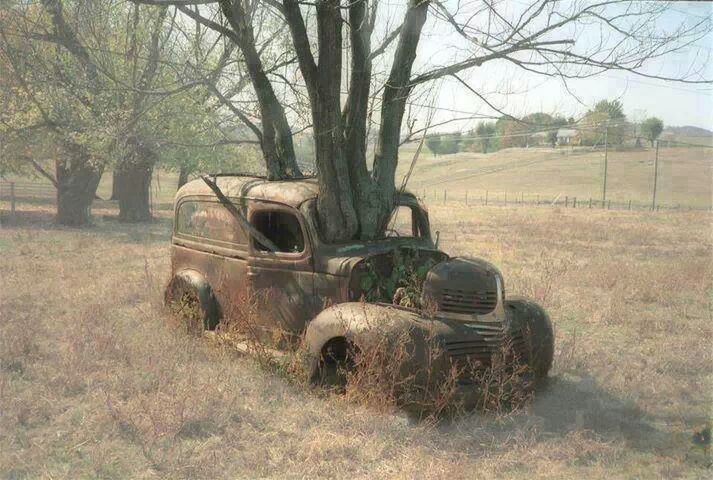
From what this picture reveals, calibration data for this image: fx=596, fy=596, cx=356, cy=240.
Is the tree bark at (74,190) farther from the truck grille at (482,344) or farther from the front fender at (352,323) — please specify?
the truck grille at (482,344)

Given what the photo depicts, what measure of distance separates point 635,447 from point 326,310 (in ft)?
8.54

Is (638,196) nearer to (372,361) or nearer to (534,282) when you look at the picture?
(534,282)

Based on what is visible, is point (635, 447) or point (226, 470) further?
point (635, 447)

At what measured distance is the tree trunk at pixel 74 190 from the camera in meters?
20.9

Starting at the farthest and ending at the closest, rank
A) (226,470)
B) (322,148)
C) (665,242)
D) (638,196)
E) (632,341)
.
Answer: (638,196)
(665,242)
(632,341)
(322,148)
(226,470)

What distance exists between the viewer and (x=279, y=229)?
248 inches

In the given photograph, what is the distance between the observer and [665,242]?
20312 millimetres

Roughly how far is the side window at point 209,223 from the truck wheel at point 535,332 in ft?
9.29

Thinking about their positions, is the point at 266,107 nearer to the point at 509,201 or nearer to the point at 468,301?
the point at 468,301

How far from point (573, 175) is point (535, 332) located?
80.4 m

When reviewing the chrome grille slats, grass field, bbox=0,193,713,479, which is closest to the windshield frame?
the chrome grille slats

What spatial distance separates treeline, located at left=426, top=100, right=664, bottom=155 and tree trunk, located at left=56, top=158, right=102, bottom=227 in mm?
12026

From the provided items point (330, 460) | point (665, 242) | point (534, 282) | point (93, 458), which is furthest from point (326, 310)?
point (665, 242)

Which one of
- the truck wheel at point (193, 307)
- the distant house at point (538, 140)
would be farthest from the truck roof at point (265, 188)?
the distant house at point (538, 140)
